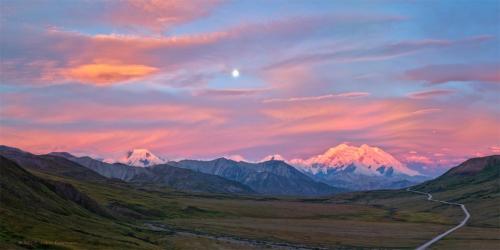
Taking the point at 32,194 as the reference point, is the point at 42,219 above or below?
below

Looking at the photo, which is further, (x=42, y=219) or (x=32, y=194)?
(x=32, y=194)

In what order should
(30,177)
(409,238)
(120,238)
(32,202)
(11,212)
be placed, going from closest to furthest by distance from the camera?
(11,212) < (120,238) < (32,202) < (30,177) < (409,238)

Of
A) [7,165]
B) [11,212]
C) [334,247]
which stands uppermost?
[7,165]

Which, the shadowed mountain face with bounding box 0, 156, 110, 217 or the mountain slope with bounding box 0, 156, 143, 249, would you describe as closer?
the mountain slope with bounding box 0, 156, 143, 249

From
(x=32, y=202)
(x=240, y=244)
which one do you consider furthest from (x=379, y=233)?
(x=32, y=202)

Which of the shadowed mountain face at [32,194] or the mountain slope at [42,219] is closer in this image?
the mountain slope at [42,219]

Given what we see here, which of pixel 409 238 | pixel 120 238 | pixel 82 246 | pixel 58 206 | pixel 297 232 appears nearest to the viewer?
pixel 82 246

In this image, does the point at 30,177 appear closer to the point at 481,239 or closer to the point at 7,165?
the point at 7,165

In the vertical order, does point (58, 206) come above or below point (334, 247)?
above

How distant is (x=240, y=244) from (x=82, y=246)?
59.2 m

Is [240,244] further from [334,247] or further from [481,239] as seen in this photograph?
[481,239]

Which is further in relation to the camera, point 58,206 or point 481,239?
point 481,239

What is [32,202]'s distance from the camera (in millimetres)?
139125

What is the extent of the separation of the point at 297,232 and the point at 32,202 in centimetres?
9654
